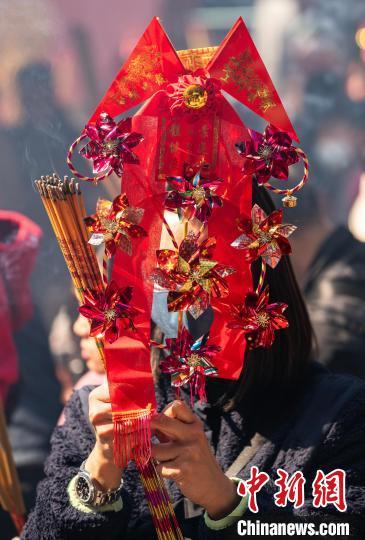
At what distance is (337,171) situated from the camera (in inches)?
156

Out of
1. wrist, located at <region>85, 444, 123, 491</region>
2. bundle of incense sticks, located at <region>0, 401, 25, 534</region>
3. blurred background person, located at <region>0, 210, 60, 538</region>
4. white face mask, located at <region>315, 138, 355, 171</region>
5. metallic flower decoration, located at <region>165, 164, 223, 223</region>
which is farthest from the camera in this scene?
white face mask, located at <region>315, 138, 355, 171</region>

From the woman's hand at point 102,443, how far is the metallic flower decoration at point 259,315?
0.27 metres

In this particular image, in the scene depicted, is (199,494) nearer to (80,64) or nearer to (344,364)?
(344,364)

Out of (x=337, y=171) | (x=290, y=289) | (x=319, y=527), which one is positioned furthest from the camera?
(x=337, y=171)

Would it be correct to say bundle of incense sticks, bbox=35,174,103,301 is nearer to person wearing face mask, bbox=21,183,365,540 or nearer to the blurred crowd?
person wearing face mask, bbox=21,183,365,540

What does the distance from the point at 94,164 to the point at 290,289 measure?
0.50 m

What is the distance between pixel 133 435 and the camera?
112 cm

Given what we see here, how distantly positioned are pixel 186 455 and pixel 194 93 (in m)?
0.63

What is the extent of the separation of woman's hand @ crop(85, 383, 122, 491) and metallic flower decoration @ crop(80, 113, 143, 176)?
0.41 metres

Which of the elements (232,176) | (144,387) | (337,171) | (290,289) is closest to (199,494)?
(144,387)

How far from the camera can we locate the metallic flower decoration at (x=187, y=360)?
1.15 m

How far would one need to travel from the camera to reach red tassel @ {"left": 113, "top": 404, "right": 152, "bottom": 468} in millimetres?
1118

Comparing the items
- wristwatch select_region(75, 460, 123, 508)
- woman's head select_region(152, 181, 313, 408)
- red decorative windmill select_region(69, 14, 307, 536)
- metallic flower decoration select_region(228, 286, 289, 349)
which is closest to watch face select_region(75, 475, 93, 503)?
wristwatch select_region(75, 460, 123, 508)

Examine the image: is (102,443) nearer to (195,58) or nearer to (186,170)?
(186,170)
